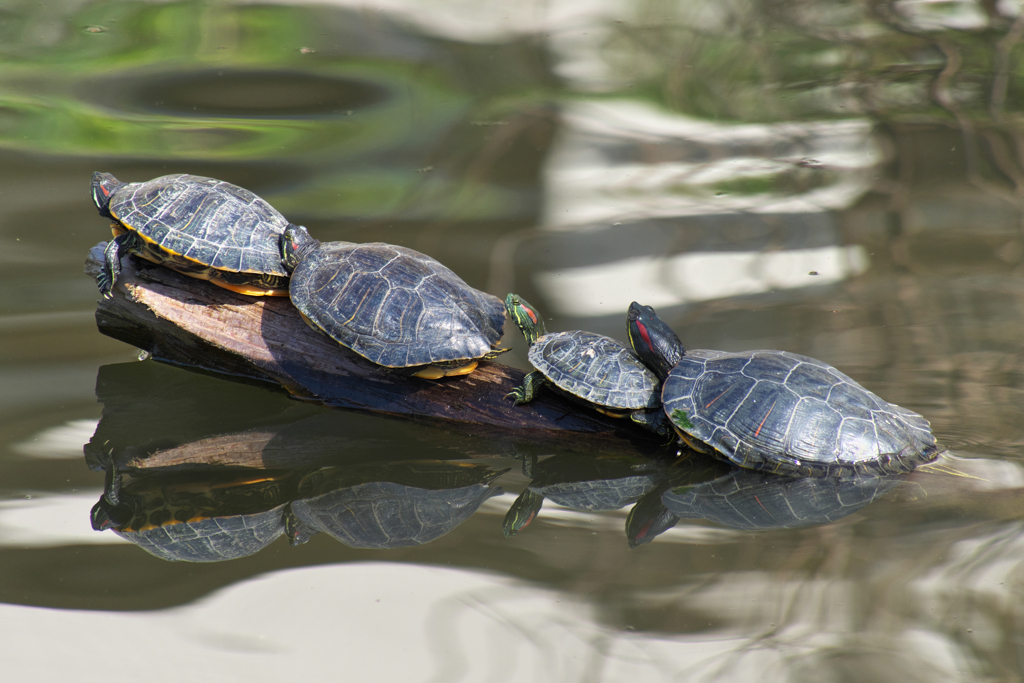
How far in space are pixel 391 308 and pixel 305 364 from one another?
62 cm

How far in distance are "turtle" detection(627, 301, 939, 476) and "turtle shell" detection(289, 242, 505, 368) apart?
104 cm

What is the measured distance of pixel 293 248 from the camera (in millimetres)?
3760

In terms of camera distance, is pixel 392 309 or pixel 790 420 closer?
pixel 790 420

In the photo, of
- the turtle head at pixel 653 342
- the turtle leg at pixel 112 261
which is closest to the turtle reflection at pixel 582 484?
the turtle head at pixel 653 342

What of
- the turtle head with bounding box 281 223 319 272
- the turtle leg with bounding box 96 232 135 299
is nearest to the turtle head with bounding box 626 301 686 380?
the turtle head with bounding box 281 223 319 272

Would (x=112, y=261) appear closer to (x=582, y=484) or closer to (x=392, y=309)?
(x=392, y=309)

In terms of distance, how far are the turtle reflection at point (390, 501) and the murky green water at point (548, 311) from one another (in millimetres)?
18

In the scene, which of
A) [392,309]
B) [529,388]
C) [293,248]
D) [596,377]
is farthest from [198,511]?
[596,377]

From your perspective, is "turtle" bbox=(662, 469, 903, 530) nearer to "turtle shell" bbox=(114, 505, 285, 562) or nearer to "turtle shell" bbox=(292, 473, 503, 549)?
"turtle shell" bbox=(292, 473, 503, 549)

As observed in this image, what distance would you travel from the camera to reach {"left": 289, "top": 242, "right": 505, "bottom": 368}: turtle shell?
138 inches

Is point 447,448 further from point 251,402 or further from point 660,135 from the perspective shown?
point 660,135

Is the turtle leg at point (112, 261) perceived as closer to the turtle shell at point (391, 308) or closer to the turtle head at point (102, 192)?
the turtle head at point (102, 192)

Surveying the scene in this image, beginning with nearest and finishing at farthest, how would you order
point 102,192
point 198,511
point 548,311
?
point 198,511, point 102,192, point 548,311

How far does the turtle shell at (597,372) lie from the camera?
11.2 feet
